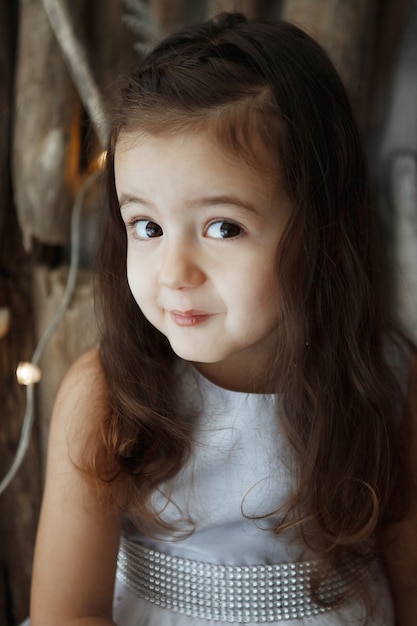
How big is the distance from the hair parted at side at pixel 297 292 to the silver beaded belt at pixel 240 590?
2.0 inches

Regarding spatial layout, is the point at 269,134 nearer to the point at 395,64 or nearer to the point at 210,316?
the point at 210,316

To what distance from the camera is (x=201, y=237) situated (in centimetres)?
82

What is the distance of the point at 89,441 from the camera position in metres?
0.97

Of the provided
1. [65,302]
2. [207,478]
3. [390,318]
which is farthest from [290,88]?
[65,302]

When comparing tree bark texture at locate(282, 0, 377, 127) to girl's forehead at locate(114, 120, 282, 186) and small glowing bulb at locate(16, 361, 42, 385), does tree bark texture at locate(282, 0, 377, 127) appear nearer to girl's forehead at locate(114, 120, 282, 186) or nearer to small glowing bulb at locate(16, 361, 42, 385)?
girl's forehead at locate(114, 120, 282, 186)

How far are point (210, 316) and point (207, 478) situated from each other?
10.1 inches

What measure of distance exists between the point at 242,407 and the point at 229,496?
0.12m

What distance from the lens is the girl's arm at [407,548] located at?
3.35ft

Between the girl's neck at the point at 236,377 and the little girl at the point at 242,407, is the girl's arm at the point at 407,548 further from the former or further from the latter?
the girl's neck at the point at 236,377

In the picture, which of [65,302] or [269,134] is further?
[65,302]

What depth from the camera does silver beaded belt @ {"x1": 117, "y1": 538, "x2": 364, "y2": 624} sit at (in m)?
0.96

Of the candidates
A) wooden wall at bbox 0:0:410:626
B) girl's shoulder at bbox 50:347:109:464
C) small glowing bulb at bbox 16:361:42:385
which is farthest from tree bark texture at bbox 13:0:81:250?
girl's shoulder at bbox 50:347:109:464

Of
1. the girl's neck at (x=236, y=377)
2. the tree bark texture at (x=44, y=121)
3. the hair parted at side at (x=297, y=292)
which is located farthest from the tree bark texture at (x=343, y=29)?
the girl's neck at (x=236, y=377)

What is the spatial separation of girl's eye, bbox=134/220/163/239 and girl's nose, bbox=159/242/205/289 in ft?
0.16
